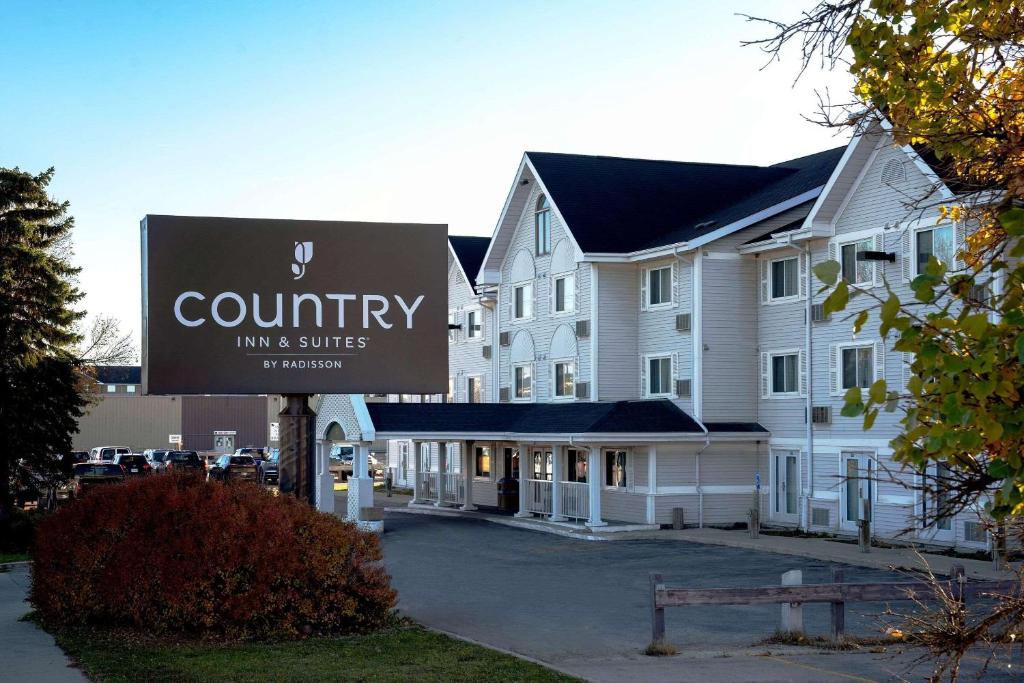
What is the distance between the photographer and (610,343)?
4025 cm

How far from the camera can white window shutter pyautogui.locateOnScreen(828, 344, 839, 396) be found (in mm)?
33688

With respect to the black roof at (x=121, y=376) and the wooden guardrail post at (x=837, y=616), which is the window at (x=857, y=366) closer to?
the wooden guardrail post at (x=837, y=616)

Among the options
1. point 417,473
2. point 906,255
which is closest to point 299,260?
point 906,255

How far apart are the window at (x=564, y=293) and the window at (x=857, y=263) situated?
10.8m

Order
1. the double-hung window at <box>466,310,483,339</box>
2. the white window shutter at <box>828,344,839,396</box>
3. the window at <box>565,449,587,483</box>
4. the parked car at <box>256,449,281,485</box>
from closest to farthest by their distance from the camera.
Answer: the white window shutter at <box>828,344,839,396</box> → the window at <box>565,449,587,483</box> → the double-hung window at <box>466,310,483,339</box> → the parked car at <box>256,449,281,485</box>

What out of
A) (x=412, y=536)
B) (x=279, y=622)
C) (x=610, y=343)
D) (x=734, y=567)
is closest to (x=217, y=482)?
(x=279, y=622)

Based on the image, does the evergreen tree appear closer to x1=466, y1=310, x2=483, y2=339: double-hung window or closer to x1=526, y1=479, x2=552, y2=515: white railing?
x1=526, y1=479, x2=552, y2=515: white railing

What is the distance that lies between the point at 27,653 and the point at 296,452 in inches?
229

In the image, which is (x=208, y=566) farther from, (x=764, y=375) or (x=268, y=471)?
(x=268, y=471)

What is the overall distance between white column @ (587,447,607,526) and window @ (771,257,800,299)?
23.3 ft

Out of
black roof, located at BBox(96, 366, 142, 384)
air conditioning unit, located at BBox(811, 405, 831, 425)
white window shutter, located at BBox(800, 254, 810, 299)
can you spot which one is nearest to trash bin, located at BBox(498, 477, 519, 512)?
air conditioning unit, located at BBox(811, 405, 831, 425)

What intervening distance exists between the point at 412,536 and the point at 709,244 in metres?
12.2

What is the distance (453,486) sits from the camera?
46.8 meters

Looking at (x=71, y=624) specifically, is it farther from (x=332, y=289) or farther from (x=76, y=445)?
(x=76, y=445)
